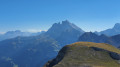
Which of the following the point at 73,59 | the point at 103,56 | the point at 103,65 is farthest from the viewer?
the point at 103,56

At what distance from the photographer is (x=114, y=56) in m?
163

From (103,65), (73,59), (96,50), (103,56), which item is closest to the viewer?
(103,65)

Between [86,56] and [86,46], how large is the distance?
71.5ft

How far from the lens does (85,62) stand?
140375 mm

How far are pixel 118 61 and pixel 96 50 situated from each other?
23.3 metres

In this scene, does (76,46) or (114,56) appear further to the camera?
(76,46)

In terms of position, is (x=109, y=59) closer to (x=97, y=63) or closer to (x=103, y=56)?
(x=103, y=56)

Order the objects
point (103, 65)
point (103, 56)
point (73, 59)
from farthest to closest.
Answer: point (103, 56) < point (73, 59) < point (103, 65)

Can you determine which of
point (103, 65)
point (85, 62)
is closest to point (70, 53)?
point (85, 62)

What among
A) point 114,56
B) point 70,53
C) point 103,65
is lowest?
point 103,65

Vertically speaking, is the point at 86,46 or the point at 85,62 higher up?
the point at 86,46

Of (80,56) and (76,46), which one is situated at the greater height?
(76,46)

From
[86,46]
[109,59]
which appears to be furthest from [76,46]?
[109,59]

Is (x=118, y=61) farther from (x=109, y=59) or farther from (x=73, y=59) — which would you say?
(x=73, y=59)
